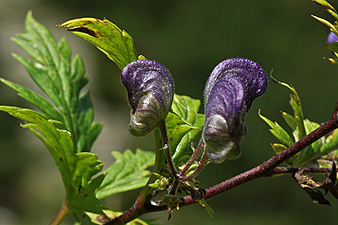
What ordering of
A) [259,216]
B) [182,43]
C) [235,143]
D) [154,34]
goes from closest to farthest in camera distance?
[235,143], [259,216], [182,43], [154,34]

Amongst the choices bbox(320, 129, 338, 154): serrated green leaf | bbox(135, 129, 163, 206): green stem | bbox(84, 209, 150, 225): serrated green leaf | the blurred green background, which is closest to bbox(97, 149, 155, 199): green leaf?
bbox(84, 209, 150, 225): serrated green leaf

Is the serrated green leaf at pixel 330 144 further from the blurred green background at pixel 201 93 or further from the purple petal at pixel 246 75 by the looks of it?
the blurred green background at pixel 201 93

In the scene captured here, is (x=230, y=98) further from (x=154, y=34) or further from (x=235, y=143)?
(x=154, y=34)

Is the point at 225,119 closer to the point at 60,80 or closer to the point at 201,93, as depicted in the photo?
the point at 60,80

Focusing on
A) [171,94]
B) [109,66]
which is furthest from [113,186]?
[109,66]

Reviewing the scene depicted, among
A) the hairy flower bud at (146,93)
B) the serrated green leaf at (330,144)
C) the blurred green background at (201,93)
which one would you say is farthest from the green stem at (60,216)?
the blurred green background at (201,93)

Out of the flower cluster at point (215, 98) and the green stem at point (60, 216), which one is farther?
the green stem at point (60, 216)

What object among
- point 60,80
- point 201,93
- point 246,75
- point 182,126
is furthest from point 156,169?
point 201,93
